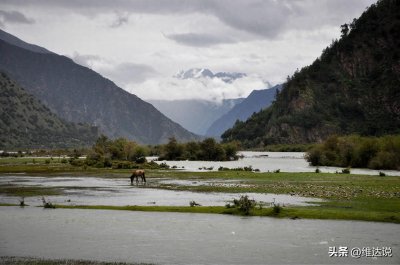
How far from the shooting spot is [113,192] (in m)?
59.0

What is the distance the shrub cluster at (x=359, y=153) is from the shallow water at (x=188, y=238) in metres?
83.9

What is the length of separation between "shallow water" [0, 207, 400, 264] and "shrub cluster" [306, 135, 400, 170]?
83.9m

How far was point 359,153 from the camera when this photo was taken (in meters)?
120

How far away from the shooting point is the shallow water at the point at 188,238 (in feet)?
78.2

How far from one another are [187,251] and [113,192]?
35.2 metres

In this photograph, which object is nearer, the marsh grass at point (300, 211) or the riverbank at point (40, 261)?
the riverbank at point (40, 261)

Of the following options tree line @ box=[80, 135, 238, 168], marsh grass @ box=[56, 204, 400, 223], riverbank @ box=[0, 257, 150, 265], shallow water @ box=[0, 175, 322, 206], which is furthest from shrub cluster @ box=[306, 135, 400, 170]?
riverbank @ box=[0, 257, 150, 265]

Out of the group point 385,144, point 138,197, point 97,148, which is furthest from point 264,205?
point 97,148

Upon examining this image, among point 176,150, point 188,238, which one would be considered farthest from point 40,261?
point 176,150

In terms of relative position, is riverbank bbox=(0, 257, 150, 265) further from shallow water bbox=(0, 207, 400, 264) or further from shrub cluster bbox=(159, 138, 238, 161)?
shrub cluster bbox=(159, 138, 238, 161)

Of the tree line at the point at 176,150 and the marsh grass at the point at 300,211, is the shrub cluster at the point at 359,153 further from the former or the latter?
the marsh grass at the point at 300,211

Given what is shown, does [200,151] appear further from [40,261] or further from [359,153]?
[40,261]

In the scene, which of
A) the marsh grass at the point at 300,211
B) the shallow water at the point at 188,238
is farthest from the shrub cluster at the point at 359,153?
the shallow water at the point at 188,238

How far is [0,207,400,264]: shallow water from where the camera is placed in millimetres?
23839
